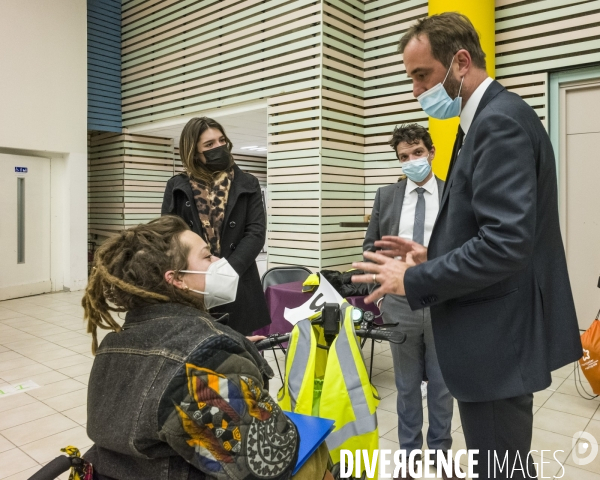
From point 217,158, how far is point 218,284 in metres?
1.12

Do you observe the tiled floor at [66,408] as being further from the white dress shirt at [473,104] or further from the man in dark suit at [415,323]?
the white dress shirt at [473,104]

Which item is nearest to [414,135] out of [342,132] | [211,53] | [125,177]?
[342,132]

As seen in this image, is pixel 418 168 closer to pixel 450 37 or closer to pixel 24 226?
pixel 450 37

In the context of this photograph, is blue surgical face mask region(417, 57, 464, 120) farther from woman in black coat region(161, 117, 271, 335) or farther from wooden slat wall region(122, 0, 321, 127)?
wooden slat wall region(122, 0, 321, 127)

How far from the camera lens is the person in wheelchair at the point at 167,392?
3.06 ft

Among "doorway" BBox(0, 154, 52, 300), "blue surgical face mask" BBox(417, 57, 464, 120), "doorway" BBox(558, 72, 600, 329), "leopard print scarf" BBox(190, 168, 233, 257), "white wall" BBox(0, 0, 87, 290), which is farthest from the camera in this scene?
"doorway" BBox(0, 154, 52, 300)

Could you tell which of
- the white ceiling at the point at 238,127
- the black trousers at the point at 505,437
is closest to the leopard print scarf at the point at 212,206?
the black trousers at the point at 505,437

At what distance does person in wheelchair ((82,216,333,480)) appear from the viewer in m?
0.93

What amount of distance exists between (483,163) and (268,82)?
5.61m

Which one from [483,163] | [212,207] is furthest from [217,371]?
[212,207]

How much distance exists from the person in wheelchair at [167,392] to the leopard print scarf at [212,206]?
44.2 inches

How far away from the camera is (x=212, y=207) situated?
2.36m

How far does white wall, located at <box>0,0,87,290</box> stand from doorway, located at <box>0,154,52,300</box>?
182mm

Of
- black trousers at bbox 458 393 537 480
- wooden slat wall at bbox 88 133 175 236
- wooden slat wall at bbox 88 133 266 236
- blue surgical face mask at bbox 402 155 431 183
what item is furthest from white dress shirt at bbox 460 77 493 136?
wooden slat wall at bbox 88 133 175 236
